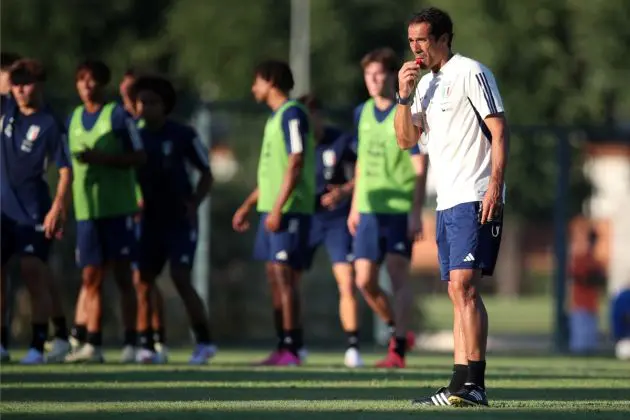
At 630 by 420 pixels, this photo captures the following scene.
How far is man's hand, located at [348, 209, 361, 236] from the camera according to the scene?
48.3 feet

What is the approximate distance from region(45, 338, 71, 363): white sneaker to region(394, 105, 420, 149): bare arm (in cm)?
478

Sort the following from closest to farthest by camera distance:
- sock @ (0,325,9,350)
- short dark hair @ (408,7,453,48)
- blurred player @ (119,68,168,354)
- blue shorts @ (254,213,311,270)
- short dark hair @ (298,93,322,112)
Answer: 1. short dark hair @ (408,7,453,48)
2. blue shorts @ (254,213,311,270)
3. sock @ (0,325,9,350)
4. blurred player @ (119,68,168,354)
5. short dark hair @ (298,93,322,112)

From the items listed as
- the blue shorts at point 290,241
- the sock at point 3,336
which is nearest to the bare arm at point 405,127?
the blue shorts at point 290,241

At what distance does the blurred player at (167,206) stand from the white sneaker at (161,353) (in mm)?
65

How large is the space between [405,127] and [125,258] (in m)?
4.82

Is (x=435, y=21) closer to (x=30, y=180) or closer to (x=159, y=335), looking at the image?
(x=30, y=180)

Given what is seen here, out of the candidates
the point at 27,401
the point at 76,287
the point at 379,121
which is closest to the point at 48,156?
the point at 379,121

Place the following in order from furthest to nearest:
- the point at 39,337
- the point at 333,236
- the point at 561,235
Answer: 1. the point at 561,235
2. the point at 333,236
3. the point at 39,337

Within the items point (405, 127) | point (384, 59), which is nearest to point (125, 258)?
point (384, 59)

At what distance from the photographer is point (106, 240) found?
1494 cm

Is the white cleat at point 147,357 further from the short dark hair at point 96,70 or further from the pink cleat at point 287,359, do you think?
the short dark hair at point 96,70

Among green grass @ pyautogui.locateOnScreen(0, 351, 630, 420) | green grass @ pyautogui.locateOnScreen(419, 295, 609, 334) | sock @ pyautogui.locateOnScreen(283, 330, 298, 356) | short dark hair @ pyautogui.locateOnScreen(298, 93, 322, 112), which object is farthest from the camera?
green grass @ pyautogui.locateOnScreen(419, 295, 609, 334)

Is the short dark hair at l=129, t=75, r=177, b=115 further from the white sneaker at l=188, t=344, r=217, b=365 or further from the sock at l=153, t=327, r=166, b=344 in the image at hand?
the white sneaker at l=188, t=344, r=217, b=365

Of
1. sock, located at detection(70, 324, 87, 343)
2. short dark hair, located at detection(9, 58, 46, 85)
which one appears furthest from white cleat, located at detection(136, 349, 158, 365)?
short dark hair, located at detection(9, 58, 46, 85)
